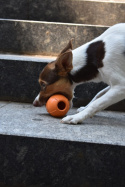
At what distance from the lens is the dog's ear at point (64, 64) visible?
2.98 metres

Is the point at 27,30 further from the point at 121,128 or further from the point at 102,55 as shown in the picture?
the point at 121,128

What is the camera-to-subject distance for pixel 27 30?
4.60 metres

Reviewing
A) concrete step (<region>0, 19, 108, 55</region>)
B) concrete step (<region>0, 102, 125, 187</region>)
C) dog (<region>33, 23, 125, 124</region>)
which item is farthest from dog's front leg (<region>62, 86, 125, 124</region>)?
concrete step (<region>0, 19, 108, 55</region>)

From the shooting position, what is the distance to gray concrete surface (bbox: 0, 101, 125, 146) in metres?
2.29

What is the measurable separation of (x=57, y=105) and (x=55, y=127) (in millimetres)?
448

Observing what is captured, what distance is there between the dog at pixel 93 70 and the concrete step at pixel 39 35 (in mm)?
1401

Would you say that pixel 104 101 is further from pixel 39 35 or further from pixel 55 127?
pixel 39 35

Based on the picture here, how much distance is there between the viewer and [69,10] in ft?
17.4

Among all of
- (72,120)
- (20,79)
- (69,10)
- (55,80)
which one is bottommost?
(20,79)

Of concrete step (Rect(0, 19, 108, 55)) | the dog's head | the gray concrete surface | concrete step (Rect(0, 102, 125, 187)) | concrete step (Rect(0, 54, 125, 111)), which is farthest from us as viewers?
concrete step (Rect(0, 19, 108, 55))

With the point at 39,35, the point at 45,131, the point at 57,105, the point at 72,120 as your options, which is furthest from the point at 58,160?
the point at 39,35

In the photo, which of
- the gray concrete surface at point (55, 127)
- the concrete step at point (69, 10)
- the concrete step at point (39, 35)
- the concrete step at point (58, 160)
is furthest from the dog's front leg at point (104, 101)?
the concrete step at point (69, 10)

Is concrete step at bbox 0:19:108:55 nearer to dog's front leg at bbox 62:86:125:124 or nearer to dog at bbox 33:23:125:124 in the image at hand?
dog at bbox 33:23:125:124

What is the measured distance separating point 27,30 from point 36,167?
2845mm
